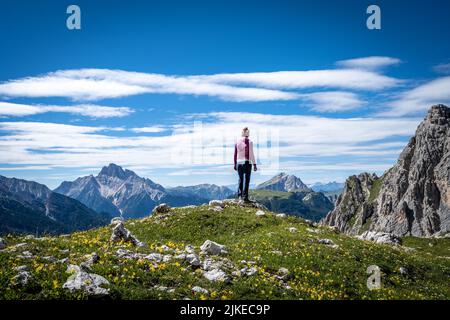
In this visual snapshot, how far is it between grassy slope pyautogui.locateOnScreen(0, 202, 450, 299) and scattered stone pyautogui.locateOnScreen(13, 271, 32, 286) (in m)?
0.17

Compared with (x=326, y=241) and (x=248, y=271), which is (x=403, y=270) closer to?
(x=326, y=241)

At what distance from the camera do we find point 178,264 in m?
16.3

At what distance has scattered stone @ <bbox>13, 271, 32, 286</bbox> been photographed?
12492mm

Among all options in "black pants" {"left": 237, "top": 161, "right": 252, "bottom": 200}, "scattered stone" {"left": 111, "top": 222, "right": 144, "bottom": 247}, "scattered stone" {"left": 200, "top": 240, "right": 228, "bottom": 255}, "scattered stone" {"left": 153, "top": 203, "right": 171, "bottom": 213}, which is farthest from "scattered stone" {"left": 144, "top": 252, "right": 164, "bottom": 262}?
"scattered stone" {"left": 153, "top": 203, "right": 171, "bottom": 213}

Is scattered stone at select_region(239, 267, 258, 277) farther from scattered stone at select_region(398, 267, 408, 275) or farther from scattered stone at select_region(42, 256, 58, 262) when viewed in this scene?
scattered stone at select_region(398, 267, 408, 275)

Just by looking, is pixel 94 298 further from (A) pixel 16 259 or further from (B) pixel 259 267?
(B) pixel 259 267

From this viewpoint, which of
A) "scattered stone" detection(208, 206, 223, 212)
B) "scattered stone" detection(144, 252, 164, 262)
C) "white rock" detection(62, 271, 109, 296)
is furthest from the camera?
"scattered stone" detection(208, 206, 223, 212)

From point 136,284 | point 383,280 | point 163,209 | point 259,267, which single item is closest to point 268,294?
point 259,267

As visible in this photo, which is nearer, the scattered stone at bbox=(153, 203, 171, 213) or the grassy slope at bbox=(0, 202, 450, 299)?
the grassy slope at bbox=(0, 202, 450, 299)

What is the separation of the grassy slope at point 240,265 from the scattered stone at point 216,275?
1.13 ft

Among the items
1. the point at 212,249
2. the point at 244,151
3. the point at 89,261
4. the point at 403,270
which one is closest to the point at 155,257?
the point at 89,261
